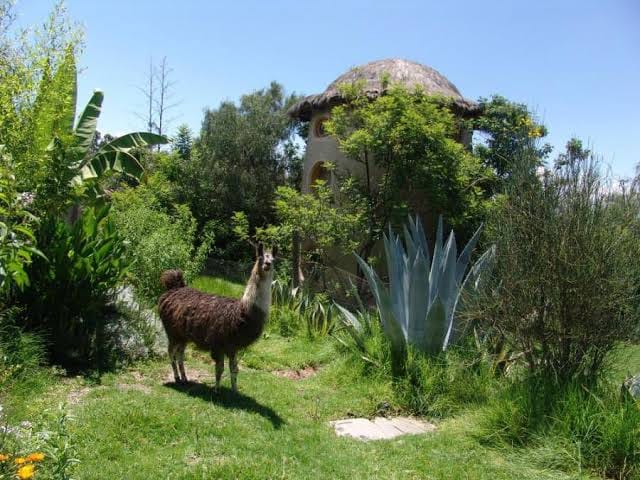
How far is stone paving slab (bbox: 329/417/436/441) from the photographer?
5.89 m

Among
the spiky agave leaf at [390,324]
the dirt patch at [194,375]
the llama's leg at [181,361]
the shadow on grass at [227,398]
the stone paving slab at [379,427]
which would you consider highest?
the spiky agave leaf at [390,324]

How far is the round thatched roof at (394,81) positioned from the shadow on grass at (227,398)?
404 inches

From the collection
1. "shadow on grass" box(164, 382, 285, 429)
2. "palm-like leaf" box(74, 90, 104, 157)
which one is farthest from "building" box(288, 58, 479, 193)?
"shadow on grass" box(164, 382, 285, 429)

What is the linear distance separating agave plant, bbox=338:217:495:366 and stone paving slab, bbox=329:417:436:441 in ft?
3.72

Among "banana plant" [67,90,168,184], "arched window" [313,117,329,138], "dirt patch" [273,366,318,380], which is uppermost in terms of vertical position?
"arched window" [313,117,329,138]

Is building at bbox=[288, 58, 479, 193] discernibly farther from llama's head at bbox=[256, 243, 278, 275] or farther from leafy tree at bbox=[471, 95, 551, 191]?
llama's head at bbox=[256, 243, 278, 275]

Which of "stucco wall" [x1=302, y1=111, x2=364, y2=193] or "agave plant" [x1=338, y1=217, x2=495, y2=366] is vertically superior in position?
"stucco wall" [x1=302, y1=111, x2=364, y2=193]

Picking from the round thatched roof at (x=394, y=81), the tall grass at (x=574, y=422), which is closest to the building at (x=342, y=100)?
the round thatched roof at (x=394, y=81)

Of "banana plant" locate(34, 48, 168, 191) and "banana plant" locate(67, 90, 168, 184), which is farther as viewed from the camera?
"banana plant" locate(67, 90, 168, 184)

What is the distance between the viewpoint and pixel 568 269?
5492 mm

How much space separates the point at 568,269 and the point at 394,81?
35.3ft

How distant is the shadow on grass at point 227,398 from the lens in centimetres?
602

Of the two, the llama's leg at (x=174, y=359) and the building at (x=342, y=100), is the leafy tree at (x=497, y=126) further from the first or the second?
the llama's leg at (x=174, y=359)

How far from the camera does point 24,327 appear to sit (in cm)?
657
